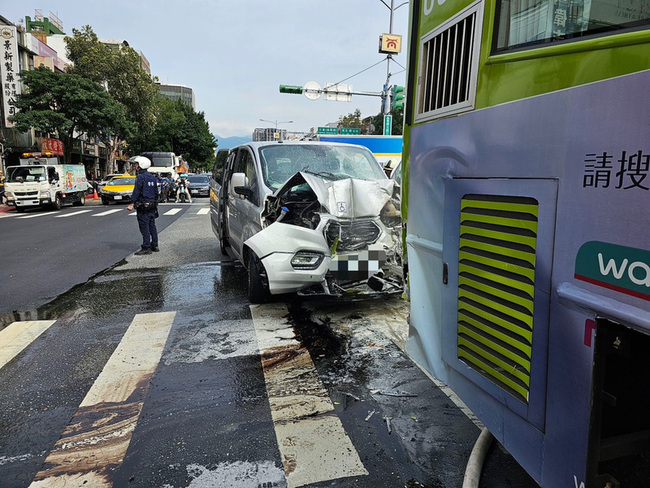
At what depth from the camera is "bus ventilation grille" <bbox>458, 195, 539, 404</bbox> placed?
76.5 inches

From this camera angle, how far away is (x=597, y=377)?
165 cm

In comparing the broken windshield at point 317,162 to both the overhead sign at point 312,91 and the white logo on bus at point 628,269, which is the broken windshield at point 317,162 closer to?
the white logo on bus at point 628,269

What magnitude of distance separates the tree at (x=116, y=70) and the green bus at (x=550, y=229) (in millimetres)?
36293

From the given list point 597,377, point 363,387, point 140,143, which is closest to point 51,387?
point 363,387

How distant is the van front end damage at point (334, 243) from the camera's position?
4992 millimetres

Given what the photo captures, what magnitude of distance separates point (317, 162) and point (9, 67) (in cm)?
3580

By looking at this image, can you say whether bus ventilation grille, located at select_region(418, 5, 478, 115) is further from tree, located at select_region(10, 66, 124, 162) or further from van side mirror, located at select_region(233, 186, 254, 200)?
tree, located at select_region(10, 66, 124, 162)

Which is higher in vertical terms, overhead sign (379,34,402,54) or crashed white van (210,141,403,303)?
overhead sign (379,34,402,54)

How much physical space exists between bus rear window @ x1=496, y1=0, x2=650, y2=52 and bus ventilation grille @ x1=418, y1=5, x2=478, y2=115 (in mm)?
226

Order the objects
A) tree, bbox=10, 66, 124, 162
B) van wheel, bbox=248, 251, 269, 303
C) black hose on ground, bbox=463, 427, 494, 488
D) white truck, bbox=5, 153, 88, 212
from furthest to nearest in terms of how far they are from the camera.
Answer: tree, bbox=10, 66, 124, 162 → white truck, bbox=5, 153, 88, 212 → van wheel, bbox=248, 251, 269, 303 → black hose on ground, bbox=463, 427, 494, 488

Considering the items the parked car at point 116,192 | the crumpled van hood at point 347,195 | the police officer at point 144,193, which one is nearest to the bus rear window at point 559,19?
the crumpled van hood at point 347,195

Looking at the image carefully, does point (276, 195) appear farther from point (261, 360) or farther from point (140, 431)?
point (140, 431)

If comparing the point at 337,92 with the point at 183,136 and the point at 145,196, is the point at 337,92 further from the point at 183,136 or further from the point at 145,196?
the point at 183,136

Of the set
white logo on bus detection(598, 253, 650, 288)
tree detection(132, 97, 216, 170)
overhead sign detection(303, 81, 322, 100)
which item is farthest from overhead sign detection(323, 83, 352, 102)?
tree detection(132, 97, 216, 170)
